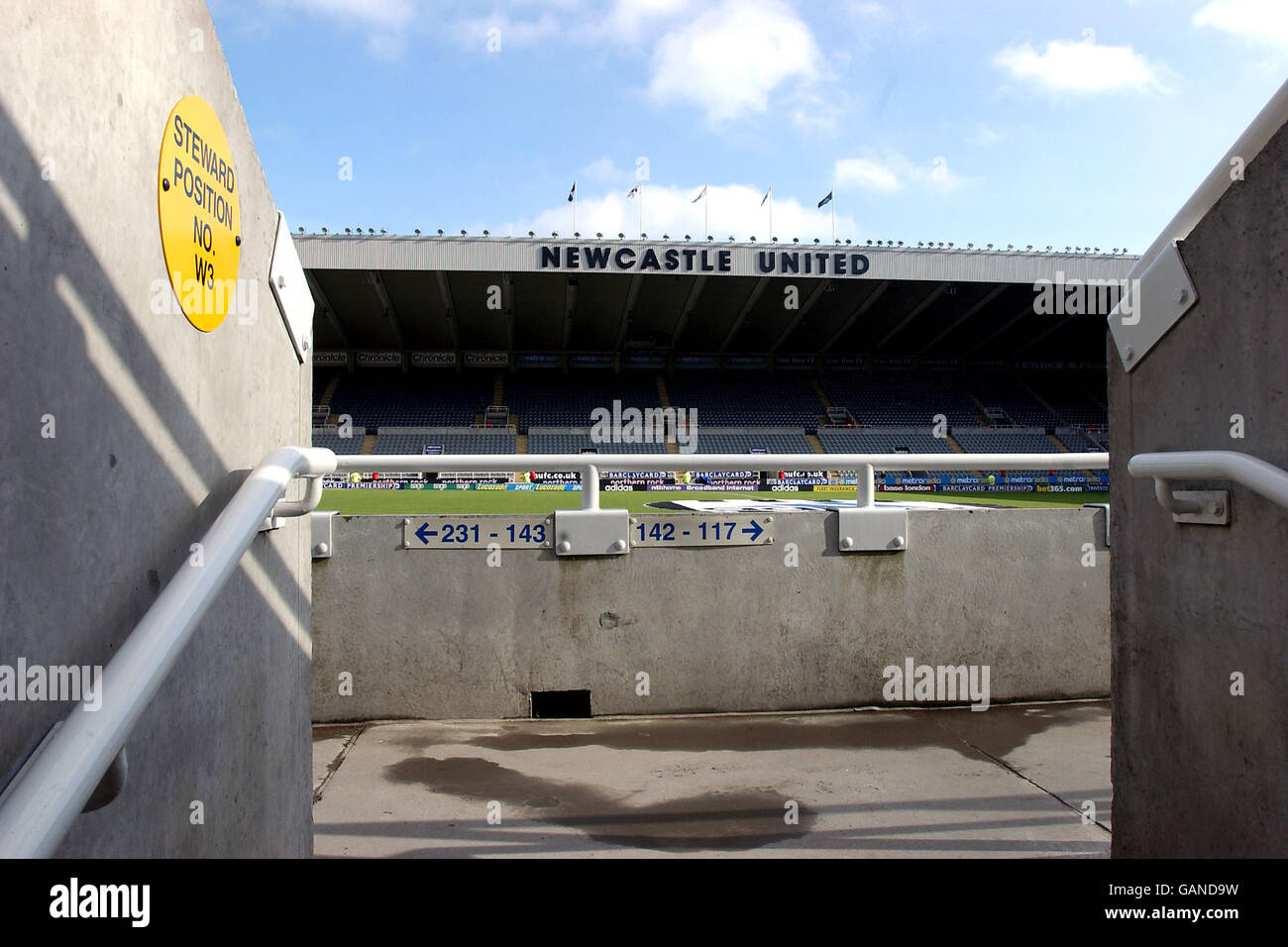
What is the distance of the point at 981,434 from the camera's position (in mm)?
35219

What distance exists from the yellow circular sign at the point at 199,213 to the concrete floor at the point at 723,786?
2.13 metres

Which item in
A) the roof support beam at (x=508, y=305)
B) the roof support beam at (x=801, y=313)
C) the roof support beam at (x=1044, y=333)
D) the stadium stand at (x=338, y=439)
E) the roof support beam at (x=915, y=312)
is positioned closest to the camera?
the roof support beam at (x=508, y=305)

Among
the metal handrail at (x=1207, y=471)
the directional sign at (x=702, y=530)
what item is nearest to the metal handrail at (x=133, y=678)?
the metal handrail at (x=1207, y=471)

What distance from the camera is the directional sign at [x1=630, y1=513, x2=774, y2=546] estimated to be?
15.9ft

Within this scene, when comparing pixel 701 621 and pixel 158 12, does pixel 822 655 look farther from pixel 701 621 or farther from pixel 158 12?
pixel 158 12

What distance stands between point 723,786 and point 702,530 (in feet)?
5.33

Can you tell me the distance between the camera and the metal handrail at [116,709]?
1038 mm

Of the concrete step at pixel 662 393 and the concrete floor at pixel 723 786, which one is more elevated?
the concrete step at pixel 662 393

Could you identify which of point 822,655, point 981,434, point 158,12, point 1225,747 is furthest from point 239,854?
point 981,434

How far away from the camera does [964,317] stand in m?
34.5

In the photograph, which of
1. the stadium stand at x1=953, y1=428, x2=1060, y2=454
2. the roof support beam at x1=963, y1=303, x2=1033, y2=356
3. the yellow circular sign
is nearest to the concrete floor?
the yellow circular sign

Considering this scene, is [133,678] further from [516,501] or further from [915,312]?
[915,312]

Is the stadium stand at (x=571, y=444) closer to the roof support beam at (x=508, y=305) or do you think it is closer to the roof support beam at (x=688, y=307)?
the roof support beam at (x=508, y=305)

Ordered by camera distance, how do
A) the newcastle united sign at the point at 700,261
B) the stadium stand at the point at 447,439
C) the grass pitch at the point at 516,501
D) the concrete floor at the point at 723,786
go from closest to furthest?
the concrete floor at the point at 723,786
the grass pitch at the point at 516,501
the newcastle united sign at the point at 700,261
the stadium stand at the point at 447,439
